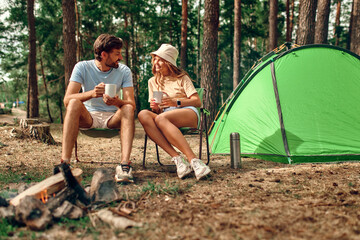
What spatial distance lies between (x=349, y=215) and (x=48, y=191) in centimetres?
219

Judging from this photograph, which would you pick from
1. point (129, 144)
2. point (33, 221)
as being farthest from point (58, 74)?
point (33, 221)

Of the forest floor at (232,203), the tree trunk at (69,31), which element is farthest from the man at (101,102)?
the tree trunk at (69,31)

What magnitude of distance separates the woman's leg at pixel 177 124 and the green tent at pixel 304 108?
132cm

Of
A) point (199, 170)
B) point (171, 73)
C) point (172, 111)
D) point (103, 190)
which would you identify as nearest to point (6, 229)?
point (103, 190)

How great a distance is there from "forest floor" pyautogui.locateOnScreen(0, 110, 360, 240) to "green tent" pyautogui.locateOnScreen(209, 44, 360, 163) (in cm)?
24

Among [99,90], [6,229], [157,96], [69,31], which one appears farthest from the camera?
[69,31]

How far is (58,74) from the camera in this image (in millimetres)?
15656

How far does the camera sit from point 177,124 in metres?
3.25

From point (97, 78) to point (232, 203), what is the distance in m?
2.14

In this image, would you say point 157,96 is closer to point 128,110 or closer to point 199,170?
point 128,110

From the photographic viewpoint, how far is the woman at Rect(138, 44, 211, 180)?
308cm

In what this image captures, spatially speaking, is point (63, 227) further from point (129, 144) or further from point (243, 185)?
point (243, 185)

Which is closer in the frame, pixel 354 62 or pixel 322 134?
pixel 322 134

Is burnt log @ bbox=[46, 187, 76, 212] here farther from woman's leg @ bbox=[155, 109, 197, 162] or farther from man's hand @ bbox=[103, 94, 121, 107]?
woman's leg @ bbox=[155, 109, 197, 162]
